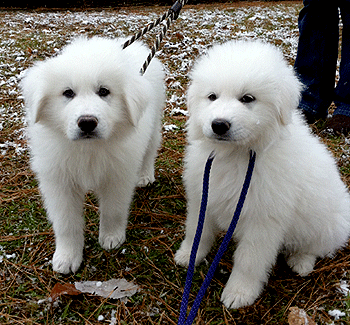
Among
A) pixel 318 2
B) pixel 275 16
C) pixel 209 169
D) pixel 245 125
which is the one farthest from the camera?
pixel 275 16

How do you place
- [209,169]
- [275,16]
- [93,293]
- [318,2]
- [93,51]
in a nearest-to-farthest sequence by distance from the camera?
1. [209,169]
2. [93,51]
3. [93,293]
4. [318,2]
5. [275,16]

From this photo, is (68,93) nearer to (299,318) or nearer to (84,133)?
(84,133)

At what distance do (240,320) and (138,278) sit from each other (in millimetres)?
669

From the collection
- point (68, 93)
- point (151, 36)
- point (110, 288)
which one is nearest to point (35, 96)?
point (68, 93)

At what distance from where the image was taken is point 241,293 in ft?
6.93

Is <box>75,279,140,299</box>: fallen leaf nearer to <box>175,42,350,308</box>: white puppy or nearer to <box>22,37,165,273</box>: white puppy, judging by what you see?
<box>22,37,165,273</box>: white puppy

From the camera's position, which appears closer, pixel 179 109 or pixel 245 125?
pixel 245 125

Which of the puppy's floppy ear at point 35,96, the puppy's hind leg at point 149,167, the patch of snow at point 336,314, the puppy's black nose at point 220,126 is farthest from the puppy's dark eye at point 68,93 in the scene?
the patch of snow at point 336,314

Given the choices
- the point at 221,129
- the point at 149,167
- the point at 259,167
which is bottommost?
the point at 149,167

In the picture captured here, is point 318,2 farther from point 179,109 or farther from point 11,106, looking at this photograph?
point 11,106

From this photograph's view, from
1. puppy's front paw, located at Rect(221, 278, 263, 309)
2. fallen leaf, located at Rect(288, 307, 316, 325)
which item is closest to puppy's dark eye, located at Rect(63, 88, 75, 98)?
puppy's front paw, located at Rect(221, 278, 263, 309)

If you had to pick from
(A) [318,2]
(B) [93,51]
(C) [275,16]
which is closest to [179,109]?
(A) [318,2]

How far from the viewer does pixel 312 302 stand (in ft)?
7.00

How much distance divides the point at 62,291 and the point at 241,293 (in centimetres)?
104
